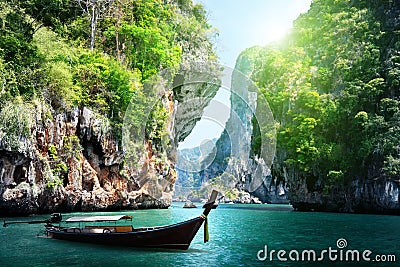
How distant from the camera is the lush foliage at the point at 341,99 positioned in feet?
82.1

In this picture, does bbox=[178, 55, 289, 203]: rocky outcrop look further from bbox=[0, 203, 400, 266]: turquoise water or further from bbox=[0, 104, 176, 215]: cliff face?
bbox=[0, 203, 400, 266]: turquoise water

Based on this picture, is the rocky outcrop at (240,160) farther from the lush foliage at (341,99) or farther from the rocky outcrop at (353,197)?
the rocky outcrop at (353,197)

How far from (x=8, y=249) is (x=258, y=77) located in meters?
29.1

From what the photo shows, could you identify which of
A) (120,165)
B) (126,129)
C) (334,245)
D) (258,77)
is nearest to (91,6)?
(126,129)

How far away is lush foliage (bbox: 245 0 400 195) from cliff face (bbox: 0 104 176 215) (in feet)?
37.8

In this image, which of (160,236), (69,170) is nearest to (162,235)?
(160,236)

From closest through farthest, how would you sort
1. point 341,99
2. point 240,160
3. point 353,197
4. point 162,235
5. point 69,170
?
point 162,235, point 69,170, point 353,197, point 341,99, point 240,160

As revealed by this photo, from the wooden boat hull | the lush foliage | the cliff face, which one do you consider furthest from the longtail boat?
the lush foliage

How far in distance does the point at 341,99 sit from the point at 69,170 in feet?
60.9

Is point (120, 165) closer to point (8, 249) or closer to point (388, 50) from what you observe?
point (8, 249)

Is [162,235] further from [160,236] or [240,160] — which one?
[240,160]

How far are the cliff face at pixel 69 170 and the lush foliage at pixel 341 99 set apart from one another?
11511 millimetres

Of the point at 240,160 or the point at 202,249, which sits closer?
the point at 202,249

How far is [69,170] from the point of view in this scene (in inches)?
795
